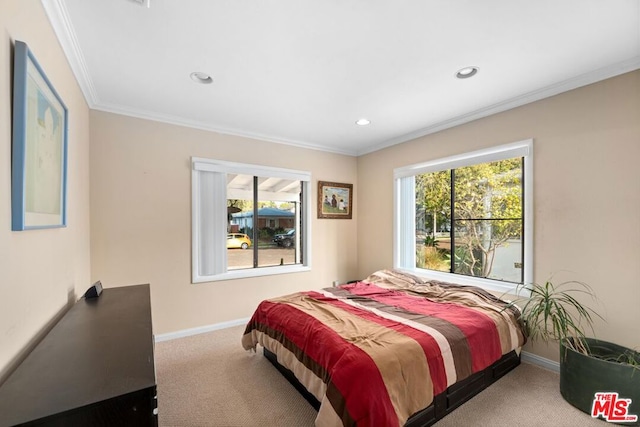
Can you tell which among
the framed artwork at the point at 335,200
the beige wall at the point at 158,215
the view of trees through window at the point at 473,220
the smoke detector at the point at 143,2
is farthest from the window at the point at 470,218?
the smoke detector at the point at 143,2

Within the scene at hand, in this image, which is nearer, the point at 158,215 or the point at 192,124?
the point at 158,215

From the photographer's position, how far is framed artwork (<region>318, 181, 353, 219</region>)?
4.39 m

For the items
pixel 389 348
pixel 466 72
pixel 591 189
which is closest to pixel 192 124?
pixel 466 72

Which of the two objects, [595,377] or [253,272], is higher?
[253,272]

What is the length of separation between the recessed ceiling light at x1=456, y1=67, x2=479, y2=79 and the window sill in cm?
304

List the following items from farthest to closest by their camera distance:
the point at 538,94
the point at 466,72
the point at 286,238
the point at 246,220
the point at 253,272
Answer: the point at 286,238 → the point at 246,220 → the point at 253,272 → the point at 538,94 → the point at 466,72

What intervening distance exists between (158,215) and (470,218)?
3.60m

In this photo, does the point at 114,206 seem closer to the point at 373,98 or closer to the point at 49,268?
the point at 49,268

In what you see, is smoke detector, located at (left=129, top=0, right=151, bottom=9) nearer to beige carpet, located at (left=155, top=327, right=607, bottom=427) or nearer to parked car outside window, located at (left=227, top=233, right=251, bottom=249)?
beige carpet, located at (left=155, top=327, right=607, bottom=427)

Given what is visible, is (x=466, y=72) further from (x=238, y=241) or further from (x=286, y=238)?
(x=238, y=241)

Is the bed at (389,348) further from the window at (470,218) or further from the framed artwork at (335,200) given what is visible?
the framed artwork at (335,200)

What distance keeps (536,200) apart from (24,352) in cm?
367

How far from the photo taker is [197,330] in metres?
3.38

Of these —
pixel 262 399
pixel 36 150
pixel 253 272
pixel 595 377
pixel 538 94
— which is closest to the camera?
pixel 36 150
